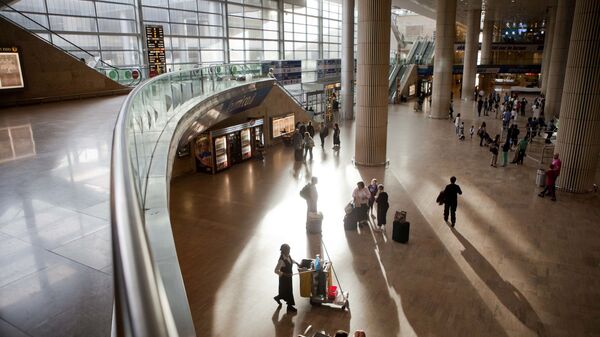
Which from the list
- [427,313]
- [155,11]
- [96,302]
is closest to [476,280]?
[427,313]

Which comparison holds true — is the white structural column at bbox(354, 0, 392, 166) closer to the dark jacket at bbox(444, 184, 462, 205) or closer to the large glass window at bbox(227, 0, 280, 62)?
the dark jacket at bbox(444, 184, 462, 205)

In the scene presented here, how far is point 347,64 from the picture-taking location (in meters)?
33.3

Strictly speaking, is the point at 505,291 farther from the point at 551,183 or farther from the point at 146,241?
the point at 146,241

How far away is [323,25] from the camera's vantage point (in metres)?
42.7

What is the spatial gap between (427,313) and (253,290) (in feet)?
11.1

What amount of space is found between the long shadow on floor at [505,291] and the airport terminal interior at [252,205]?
43 mm

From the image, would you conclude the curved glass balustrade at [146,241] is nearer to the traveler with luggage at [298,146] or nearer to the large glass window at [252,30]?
the traveler with luggage at [298,146]

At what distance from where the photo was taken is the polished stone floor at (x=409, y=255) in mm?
7648

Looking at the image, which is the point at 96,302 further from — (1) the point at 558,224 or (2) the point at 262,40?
(2) the point at 262,40

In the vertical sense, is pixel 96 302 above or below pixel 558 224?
above

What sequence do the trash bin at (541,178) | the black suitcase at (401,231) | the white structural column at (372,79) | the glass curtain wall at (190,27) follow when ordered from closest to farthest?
1. the black suitcase at (401,231)
2. the trash bin at (541,178)
3. the white structural column at (372,79)
4. the glass curtain wall at (190,27)

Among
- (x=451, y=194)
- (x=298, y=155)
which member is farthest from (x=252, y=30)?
(x=451, y=194)

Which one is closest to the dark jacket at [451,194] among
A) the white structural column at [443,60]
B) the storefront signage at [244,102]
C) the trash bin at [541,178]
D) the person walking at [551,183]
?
the person walking at [551,183]

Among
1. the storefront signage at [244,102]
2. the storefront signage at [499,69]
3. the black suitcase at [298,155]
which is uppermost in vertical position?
the storefront signage at [499,69]
